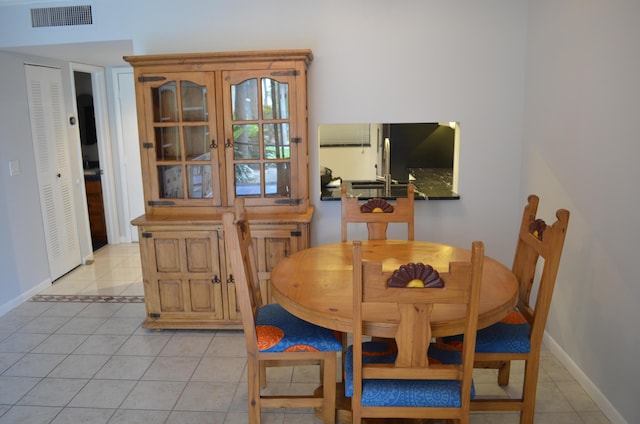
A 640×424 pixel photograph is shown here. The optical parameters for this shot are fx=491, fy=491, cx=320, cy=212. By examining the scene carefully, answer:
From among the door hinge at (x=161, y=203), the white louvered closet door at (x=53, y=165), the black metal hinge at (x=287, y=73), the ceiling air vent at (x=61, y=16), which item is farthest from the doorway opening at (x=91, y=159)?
the black metal hinge at (x=287, y=73)

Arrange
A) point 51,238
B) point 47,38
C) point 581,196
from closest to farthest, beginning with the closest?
point 581,196 → point 47,38 → point 51,238

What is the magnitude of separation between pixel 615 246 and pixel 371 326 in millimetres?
1367

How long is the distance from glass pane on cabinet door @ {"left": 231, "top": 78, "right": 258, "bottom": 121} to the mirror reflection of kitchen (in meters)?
0.81

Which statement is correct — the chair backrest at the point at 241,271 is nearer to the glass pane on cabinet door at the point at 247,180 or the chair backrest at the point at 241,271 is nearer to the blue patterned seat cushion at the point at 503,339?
the blue patterned seat cushion at the point at 503,339

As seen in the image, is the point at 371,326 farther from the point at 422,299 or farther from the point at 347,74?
the point at 347,74

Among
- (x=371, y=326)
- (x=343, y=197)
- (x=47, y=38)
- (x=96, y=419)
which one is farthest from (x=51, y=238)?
(x=371, y=326)

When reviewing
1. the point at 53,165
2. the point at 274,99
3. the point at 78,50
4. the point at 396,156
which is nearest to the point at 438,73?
the point at 396,156

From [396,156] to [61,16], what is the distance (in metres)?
2.85

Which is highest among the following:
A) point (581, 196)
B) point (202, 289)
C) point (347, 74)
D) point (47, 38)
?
point (47, 38)

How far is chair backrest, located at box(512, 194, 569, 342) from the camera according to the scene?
1980 mm

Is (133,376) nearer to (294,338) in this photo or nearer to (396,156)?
(294,338)

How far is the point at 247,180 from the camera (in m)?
3.37

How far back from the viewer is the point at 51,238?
4.41 m

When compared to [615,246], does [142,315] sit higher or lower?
lower
